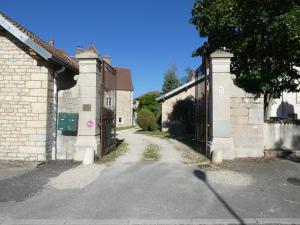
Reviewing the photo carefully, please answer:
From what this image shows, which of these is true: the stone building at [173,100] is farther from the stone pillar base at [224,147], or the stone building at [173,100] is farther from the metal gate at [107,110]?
the stone pillar base at [224,147]

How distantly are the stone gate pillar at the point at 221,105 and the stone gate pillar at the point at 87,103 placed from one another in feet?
12.2

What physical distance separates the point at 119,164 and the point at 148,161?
3.32 feet

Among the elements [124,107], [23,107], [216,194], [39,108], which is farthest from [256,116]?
[124,107]

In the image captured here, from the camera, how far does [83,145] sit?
9.45 metres

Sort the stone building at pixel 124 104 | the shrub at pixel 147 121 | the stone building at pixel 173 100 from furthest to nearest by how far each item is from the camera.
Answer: the stone building at pixel 124 104 → the shrub at pixel 147 121 → the stone building at pixel 173 100

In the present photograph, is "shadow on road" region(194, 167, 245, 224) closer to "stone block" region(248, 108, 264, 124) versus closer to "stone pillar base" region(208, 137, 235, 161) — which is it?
"stone pillar base" region(208, 137, 235, 161)

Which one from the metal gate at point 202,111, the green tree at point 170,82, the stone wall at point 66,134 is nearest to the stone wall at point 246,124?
the metal gate at point 202,111

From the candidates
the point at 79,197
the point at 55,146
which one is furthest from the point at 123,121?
the point at 79,197

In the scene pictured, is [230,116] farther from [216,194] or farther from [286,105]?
[286,105]

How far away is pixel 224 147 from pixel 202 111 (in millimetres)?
2017

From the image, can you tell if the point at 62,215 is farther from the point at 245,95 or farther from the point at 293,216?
the point at 245,95

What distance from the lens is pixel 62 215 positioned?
479 centimetres

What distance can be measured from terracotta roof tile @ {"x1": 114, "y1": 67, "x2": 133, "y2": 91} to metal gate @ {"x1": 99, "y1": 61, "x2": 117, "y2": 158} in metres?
33.3

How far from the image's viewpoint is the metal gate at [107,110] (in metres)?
10.1
